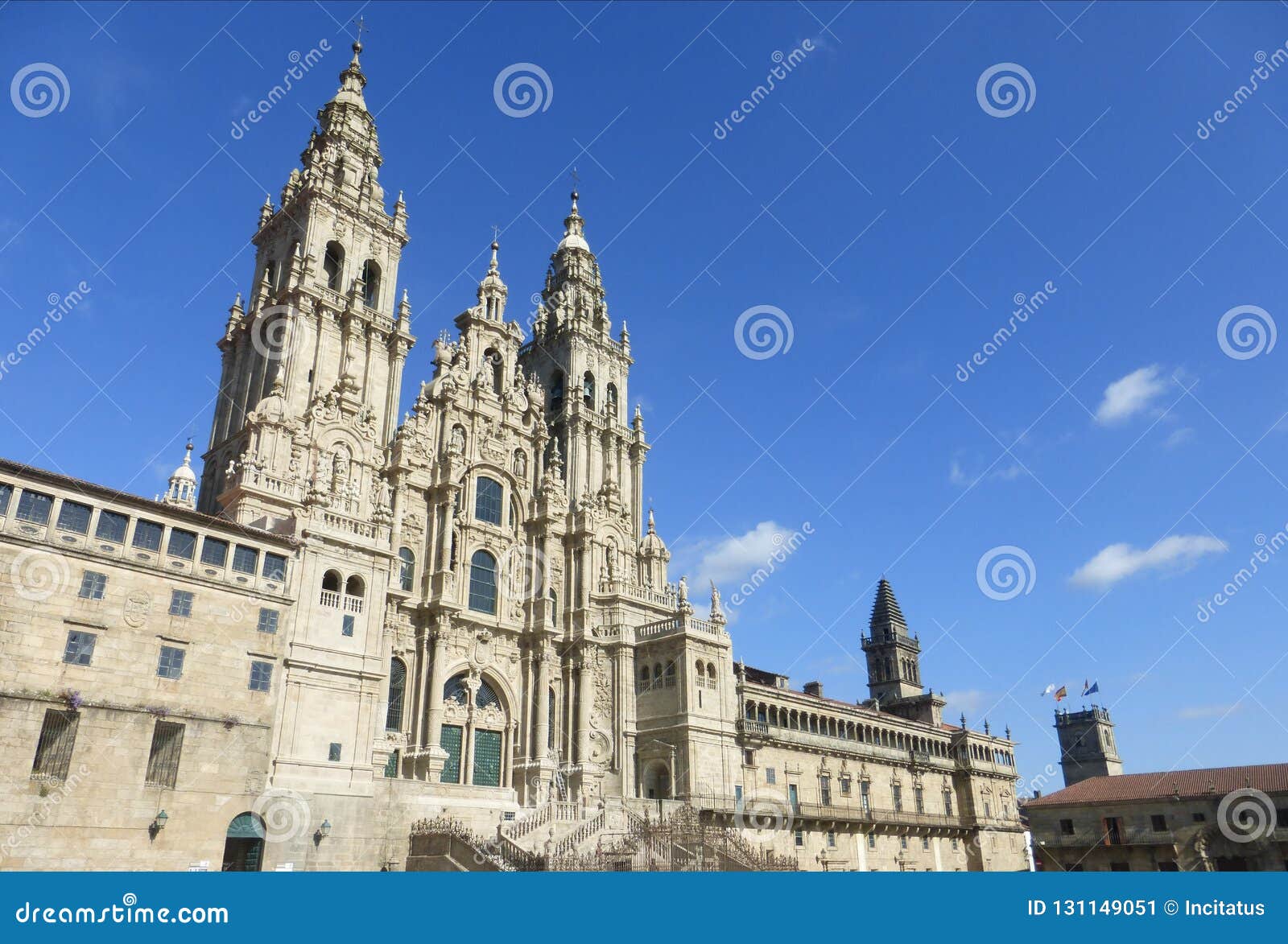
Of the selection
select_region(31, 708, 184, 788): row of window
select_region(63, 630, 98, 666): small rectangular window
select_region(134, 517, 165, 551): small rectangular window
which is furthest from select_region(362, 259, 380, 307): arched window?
select_region(31, 708, 184, 788): row of window

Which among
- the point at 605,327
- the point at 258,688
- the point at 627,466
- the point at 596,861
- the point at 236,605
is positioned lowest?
the point at 596,861

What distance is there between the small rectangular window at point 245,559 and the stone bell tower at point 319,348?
4.48m

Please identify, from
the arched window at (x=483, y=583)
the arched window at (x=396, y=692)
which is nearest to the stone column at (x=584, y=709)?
the arched window at (x=483, y=583)

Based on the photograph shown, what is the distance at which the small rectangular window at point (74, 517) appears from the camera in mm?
30234

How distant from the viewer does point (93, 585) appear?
3020cm

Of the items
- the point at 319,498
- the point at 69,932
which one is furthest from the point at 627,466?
the point at 69,932

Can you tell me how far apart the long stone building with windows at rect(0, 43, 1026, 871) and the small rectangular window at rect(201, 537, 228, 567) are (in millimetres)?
93

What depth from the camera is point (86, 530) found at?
3073cm

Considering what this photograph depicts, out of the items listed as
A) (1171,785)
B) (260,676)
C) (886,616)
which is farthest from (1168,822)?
(260,676)

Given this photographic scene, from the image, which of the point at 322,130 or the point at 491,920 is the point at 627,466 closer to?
the point at 322,130

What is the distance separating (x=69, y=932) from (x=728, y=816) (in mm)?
32025

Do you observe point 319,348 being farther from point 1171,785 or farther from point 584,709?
point 1171,785

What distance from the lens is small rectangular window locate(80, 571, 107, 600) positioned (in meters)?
30.0

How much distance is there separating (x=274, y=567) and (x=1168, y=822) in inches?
2589
